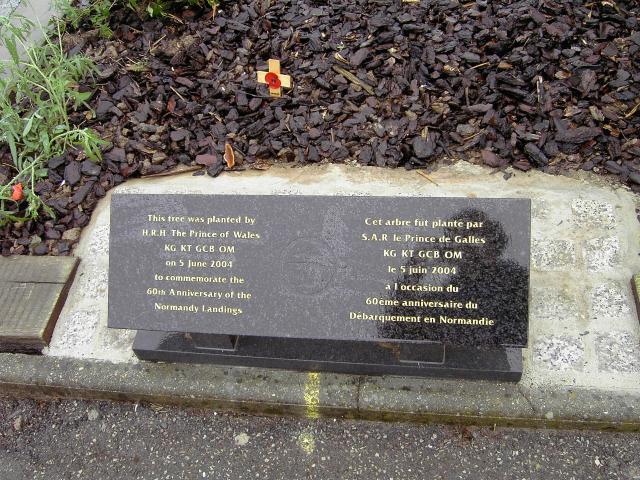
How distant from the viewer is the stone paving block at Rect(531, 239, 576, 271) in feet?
10.0

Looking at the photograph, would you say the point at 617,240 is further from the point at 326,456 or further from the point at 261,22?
the point at 261,22

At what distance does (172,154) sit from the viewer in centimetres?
376

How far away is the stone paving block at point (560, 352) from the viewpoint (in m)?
2.79

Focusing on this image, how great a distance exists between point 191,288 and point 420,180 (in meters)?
1.59

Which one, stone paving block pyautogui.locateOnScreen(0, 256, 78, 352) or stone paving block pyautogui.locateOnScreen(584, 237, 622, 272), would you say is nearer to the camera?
stone paving block pyautogui.locateOnScreen(584, 237, 622, 272)

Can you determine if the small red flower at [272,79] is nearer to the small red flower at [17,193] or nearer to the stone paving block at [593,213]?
the small red flower at [17,193]

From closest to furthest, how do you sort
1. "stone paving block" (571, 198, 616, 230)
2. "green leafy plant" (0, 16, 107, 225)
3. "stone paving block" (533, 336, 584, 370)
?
1. "stone paving block" (533, 336, 584, 370)
2. "stone paving block" (571, 198, 616, 230)
3. "green leafy plant" (0, 16, 107, 225)

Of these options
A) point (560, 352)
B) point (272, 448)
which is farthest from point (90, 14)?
point (560, 352)

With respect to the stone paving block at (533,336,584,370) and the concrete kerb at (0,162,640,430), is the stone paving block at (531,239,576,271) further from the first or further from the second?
the stone paving block at (533,336,584,370)

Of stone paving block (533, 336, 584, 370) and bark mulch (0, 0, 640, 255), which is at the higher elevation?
bark mulch (0, 0, 640, 255)

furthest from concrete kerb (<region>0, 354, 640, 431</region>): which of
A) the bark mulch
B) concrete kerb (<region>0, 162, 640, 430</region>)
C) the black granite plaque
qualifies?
the bark mulch

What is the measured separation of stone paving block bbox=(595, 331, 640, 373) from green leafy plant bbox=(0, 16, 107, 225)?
10.4ft

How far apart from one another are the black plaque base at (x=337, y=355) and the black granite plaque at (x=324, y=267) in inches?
13.7

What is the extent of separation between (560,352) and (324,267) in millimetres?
1320
